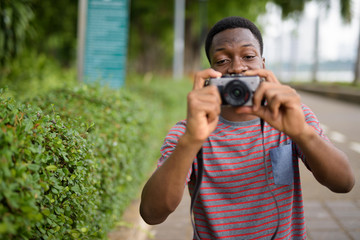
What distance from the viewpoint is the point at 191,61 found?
3406 cm

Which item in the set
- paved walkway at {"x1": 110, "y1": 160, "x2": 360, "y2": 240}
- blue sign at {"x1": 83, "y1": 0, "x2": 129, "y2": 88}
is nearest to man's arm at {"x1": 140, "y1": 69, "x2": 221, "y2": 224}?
paved walkway at {"x1": 110, "y1": 160, "x2": 360, "y2": 240}

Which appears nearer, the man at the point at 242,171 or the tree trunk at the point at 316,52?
the man at the point at 242,171

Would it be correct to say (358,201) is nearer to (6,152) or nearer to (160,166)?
(160,166)

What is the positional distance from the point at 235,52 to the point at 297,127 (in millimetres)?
506

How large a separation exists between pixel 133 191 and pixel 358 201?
2.79 metres

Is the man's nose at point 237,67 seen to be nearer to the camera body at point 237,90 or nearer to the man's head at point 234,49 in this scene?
the man's head at point 234,49

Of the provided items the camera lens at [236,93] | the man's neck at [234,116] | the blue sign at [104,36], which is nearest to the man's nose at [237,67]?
the man's neck at [234,116]

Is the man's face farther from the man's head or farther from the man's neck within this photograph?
the man's neck

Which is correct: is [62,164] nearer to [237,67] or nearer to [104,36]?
[237,67]

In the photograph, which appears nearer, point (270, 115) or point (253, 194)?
point (270, 115)

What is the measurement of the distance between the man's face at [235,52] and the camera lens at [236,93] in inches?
11.3

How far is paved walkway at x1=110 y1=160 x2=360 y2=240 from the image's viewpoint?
13.6ft

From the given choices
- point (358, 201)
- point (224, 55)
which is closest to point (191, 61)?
point (358, 201)

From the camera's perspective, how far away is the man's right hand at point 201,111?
158cm
